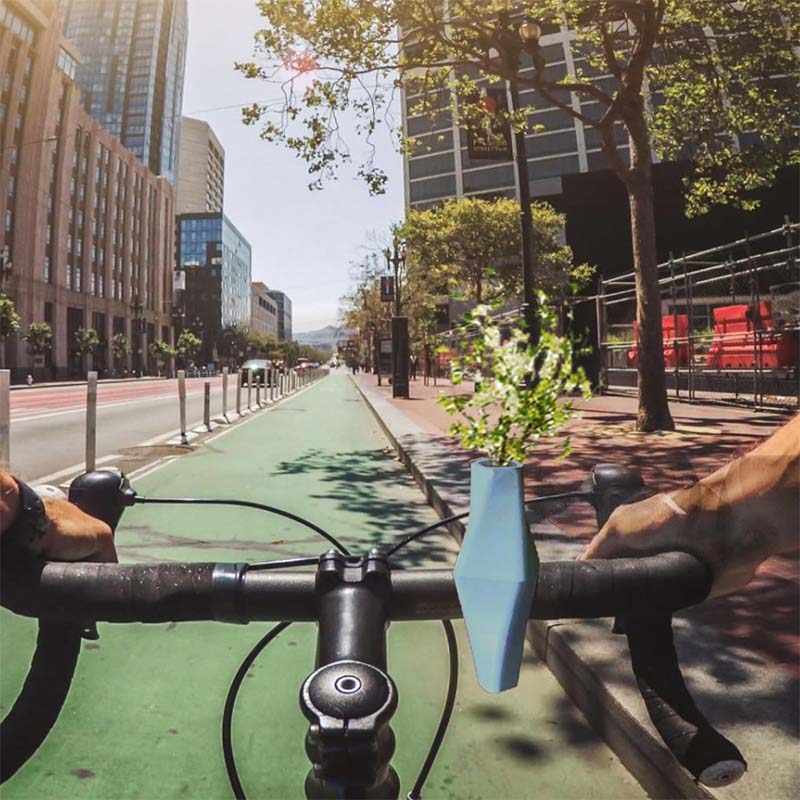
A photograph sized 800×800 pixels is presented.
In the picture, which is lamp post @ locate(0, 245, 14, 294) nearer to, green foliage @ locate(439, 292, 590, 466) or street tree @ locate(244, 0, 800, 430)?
green foliage @ locate(439, 292, 590, 466)

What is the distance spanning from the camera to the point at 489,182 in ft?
224

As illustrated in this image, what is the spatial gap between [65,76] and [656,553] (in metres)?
3.59

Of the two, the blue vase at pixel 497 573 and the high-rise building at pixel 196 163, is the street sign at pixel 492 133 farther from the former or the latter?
the blue vase at pixel 497 573

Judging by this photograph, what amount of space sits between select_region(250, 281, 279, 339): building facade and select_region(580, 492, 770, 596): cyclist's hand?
130 metres

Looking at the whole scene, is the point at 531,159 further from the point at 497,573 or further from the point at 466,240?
the point at 497,573

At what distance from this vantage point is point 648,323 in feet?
31.3

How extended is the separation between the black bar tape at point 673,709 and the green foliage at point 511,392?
1.27ft

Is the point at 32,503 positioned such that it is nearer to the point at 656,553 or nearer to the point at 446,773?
the point at 656,553

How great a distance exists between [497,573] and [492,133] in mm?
12268

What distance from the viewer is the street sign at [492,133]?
10859mm

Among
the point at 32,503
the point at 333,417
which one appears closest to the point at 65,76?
the point at 32,503

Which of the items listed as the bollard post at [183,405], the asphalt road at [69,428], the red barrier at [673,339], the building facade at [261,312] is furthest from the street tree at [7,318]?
the building facade at [261,312]

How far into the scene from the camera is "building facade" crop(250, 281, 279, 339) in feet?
434

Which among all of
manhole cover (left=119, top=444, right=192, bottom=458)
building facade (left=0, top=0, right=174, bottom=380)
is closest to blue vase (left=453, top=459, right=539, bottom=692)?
building facade (left=0, top=0, right=174, bottom=380)
